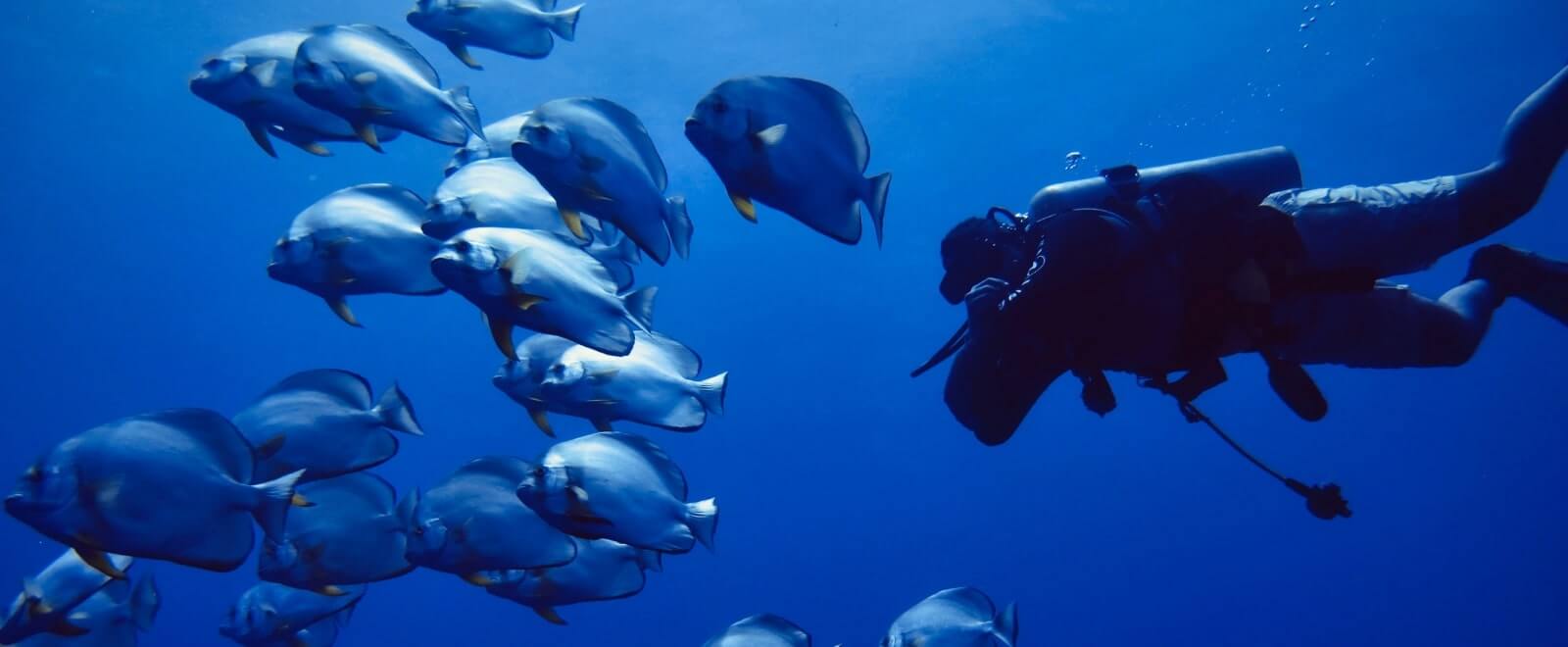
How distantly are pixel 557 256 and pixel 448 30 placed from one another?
2.05m

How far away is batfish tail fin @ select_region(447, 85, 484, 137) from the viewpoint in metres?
3.73

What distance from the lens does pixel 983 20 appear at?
17.8 m

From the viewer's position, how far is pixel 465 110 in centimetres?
377

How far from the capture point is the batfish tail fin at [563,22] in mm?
4473

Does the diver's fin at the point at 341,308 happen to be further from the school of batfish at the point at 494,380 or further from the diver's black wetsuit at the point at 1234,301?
the diver's black wetsuit at the point at 1234,301

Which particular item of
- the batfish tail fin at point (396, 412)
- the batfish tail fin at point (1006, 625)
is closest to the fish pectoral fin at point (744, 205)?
the batfish tail fin at point (396, 412)

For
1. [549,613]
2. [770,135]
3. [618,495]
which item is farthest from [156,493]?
[770,135]

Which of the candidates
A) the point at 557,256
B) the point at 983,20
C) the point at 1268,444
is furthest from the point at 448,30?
the point at 1268,444

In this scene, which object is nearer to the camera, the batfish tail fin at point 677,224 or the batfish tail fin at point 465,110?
Answer: the batfish tail fin at point 677,224

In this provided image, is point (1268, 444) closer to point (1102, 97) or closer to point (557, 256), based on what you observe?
point (1102, 97)

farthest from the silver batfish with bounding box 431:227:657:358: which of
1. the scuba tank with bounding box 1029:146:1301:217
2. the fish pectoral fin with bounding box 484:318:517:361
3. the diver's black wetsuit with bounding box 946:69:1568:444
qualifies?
the scuba tank with bounding box 1029:146:1301:217

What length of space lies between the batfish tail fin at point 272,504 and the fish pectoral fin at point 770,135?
2.24 m

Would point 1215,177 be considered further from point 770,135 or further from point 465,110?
point 465,110

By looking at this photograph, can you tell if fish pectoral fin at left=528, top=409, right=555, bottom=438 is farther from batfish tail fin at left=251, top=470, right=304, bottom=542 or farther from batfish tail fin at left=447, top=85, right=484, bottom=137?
batfish tail fin at left=447, top=85, right=484, bottom=137
